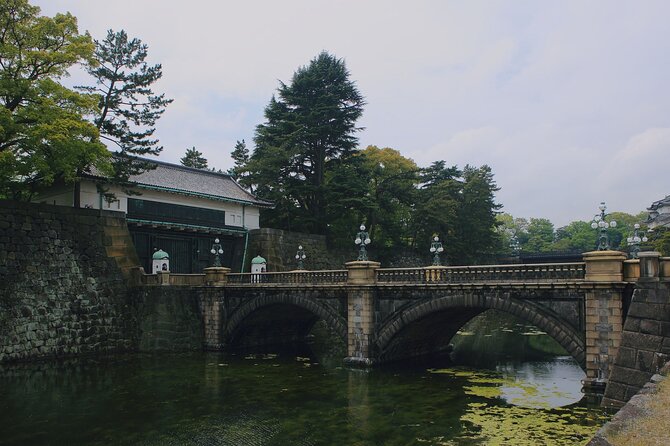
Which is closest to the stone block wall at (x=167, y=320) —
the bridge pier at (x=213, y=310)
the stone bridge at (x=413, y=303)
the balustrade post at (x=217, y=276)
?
the bridge pier at (x=213, y=310)

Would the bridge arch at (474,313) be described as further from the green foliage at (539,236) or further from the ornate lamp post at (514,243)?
the ornate lamp post at (514,243)

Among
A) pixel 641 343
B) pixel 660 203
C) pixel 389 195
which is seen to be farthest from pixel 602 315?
pixel 660 203

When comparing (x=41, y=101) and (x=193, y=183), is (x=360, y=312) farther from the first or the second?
(x=193, y=183)

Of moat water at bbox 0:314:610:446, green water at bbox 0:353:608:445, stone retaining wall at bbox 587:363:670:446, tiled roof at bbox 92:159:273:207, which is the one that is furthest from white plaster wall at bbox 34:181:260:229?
stone retaining wall at bbox 587:363:670:446

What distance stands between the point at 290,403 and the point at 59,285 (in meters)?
19.3

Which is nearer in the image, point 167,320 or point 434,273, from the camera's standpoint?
point 434,273

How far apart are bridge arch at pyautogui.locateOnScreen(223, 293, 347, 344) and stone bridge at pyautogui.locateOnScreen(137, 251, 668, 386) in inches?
2.5

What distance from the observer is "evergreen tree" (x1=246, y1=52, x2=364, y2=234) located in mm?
52844

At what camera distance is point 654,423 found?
11.1 metres

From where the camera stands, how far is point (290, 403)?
21609 mm

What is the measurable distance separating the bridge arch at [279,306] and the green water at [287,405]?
2694mm

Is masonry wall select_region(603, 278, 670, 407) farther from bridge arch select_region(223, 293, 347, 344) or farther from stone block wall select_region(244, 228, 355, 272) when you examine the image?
stone block wall select_region(244, 228, 355, 272)

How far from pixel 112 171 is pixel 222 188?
14.6 m

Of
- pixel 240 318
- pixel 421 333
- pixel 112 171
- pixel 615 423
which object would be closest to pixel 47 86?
pixel 112 171
